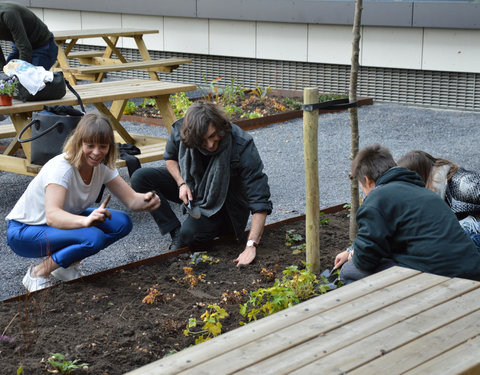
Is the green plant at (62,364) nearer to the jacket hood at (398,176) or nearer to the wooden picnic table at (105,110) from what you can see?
the jacket hood at (398,176)

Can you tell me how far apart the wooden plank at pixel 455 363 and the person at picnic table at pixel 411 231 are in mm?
1024

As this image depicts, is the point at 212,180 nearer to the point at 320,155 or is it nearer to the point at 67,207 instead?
the point at 67,207

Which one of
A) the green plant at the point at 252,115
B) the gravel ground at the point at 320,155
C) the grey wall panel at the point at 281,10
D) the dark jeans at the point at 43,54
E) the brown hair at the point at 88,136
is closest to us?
the brown hair at the point at 88,136

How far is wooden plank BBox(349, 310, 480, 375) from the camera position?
7.31ft

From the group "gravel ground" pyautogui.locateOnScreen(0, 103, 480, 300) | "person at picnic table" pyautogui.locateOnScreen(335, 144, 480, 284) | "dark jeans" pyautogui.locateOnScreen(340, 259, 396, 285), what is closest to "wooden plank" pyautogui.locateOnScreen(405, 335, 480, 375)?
"person at picnic table" pyautogui.locateOnScreen(335, 144, 480, 284)

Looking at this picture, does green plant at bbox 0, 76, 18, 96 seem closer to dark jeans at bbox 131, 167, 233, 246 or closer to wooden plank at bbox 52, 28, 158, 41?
dark jeans at bbox 131, 167, 233, 246

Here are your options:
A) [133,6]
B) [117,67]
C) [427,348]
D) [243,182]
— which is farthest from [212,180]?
[133,6]

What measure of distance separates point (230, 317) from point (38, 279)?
120 centimetres

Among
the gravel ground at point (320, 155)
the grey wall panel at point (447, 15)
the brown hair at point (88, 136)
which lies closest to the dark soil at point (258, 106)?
the gravel ground at point (320, 155)

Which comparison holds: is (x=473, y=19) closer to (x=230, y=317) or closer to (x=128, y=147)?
(x=128, y=147)

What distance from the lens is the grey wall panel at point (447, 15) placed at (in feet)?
29.9

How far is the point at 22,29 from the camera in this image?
719 cm

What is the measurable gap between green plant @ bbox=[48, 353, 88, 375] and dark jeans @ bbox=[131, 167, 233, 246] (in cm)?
166

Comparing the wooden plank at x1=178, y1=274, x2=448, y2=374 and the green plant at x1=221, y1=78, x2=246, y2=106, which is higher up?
the green plant at x1=221, y1=78, x2=246, y2=106
